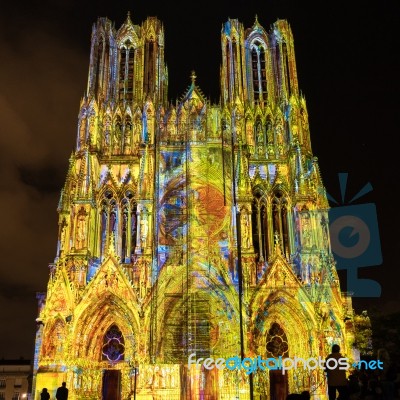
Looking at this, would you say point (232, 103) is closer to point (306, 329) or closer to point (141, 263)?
point (141, 263)

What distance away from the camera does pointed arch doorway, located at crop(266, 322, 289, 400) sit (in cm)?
3197

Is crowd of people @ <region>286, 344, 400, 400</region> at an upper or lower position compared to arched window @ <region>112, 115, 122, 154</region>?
lower

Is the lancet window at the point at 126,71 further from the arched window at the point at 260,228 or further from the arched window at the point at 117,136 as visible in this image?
the arched window at the point at 260,228

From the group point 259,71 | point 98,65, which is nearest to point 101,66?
point 98,65

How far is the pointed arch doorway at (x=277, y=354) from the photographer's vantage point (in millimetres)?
31969

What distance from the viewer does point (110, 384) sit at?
A: 32.1 m

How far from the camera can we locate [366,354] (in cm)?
→ 3359

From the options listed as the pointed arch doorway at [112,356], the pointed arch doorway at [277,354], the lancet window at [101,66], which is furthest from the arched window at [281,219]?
the lancet window at [101,66]

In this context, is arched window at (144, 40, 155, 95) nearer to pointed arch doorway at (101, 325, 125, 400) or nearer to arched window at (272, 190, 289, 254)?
arched window at (272, 190, 289, 254)

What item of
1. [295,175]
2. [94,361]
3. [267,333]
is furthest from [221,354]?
[295,175]

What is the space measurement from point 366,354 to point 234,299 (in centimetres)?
881

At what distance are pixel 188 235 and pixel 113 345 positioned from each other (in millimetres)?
7672

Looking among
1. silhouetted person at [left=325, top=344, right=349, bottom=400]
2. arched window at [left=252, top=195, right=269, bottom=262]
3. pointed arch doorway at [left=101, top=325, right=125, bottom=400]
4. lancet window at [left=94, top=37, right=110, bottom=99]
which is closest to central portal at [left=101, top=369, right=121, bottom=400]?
pointed arch doorway at [left=101, top=325, right=125, bottom=400]

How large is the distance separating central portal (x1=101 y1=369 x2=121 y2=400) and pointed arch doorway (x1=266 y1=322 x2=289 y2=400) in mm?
8696
